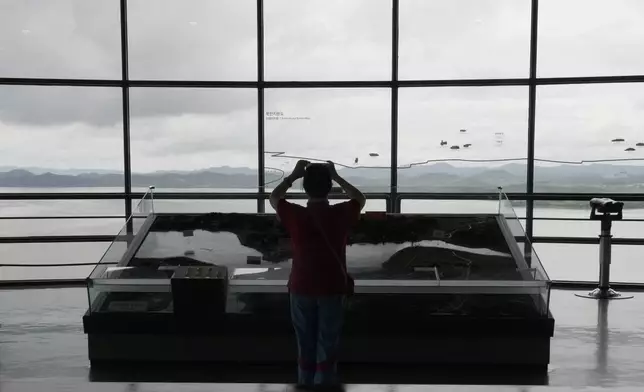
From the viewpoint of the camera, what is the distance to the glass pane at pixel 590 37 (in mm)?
6699

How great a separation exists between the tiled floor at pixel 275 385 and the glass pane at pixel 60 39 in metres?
2.66

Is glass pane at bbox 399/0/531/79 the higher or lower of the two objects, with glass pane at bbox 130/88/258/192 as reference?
higher

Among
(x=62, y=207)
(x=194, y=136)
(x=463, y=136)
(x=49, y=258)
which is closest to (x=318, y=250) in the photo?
(x=463, y=136)

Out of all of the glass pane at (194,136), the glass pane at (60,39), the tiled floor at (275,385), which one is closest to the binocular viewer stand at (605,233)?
the tiled floor at (275,385)

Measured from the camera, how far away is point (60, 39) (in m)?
7.54

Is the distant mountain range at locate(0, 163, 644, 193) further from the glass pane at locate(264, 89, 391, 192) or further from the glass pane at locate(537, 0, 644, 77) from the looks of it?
the glass pane at locate(537, 0, 644, 77)

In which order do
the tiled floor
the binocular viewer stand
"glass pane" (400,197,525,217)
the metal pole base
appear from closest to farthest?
1. the tiled floor
2. "glass pane" (400,197,525,217)
3. the binocular viewer stand
4. the metal pole base

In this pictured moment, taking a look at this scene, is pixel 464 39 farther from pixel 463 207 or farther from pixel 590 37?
pixel 463 207

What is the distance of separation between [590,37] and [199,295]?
5.84 meters

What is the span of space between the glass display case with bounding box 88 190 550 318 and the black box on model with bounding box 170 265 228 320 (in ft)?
0.13

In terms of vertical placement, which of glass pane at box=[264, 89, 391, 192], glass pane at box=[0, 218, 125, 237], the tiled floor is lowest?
the tiled floor

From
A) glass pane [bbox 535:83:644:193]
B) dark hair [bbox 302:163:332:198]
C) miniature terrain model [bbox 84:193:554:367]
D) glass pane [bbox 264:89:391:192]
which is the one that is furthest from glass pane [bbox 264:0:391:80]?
dark hair [bbox 302:163:332:198]

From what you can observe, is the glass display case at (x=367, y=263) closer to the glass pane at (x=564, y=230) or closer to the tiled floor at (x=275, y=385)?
the tiled floor at (x=275, y=385)

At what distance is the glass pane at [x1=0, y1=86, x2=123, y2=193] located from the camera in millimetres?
7070
